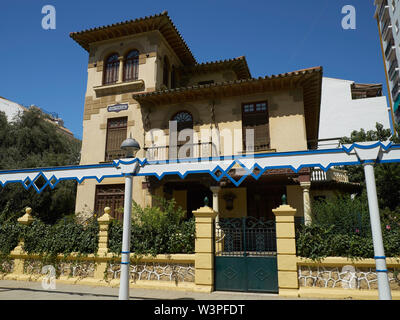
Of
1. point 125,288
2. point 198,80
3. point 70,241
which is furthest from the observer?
point 198,80

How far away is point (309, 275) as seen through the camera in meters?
7.68

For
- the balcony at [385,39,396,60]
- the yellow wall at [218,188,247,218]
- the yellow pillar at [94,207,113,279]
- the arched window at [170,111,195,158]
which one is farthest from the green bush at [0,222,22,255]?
the balcony at [385,39,396,60]

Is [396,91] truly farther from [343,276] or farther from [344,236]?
[343,276]

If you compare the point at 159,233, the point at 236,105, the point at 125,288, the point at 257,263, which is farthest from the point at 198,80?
the point at 125,288

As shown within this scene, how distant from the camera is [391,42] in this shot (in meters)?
31.8

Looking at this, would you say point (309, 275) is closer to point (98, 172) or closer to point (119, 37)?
point (98, 172)

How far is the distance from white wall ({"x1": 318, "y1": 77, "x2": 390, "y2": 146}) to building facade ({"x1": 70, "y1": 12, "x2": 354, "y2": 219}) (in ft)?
58.9

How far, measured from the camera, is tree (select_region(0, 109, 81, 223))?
59.9ft

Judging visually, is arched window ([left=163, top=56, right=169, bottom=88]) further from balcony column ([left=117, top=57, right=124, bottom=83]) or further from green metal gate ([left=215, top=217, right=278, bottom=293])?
green metal gate ([left=215, top=217, right=278, bottom=293])

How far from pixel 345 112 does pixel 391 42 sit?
8536 mm

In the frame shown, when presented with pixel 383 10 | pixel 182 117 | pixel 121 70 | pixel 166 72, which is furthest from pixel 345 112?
pixel 121 70

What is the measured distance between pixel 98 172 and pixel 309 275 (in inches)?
245

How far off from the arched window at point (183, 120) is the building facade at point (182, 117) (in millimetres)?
53

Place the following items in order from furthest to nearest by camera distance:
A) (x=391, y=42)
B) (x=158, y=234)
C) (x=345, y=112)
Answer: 1. (x=345, y=112)
2. (x=391, y=42)
3. (x=158, y=234)
